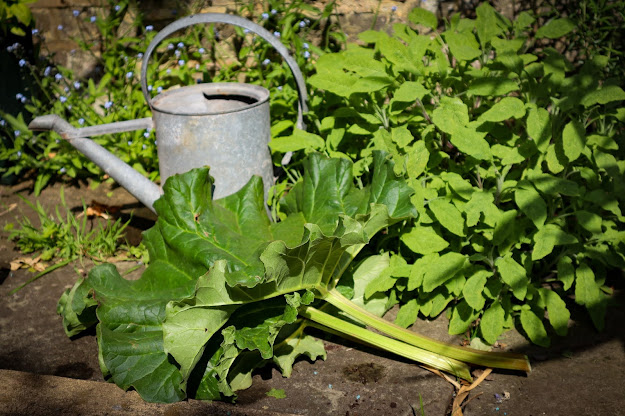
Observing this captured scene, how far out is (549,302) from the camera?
2195 mm

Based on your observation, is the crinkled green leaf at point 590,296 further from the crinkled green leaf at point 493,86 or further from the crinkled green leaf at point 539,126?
the crinkled green leaf at point 493,86

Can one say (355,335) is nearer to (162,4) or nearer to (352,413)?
(352,413)

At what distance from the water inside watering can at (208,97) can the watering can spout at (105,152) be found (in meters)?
0.19

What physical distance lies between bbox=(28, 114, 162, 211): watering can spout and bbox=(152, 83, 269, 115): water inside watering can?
191 mm

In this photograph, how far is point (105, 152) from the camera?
8.91 feet

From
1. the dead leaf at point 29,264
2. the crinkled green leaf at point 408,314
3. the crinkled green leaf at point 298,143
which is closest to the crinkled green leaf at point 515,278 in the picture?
the crinkled green leaf at point 408,314

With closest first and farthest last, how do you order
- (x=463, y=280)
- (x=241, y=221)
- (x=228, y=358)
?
(x=228, y=358) → (x=463, y=280) → (x=241, y=221)

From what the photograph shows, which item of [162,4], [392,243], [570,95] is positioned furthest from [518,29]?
[162,4]

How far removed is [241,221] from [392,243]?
2.05 feet

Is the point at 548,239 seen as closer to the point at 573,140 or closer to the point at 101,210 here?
the point at 573,140

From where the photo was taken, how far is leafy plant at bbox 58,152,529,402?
74.0 inches

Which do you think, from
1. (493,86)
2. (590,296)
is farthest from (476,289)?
(493,86)

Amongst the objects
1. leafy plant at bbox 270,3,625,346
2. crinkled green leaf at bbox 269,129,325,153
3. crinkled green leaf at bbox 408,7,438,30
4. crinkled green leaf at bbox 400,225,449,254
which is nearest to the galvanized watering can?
crinkled green leaf at bbox 269,129,325,153

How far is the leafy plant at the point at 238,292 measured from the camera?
1880 millimetres
